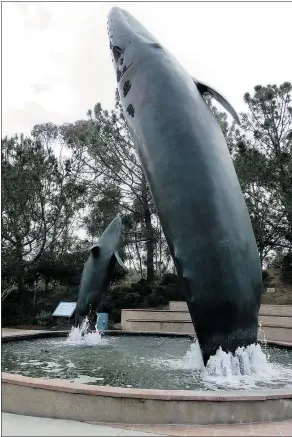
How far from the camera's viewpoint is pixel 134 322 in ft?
61.1

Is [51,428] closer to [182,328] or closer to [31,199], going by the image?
[182,328]

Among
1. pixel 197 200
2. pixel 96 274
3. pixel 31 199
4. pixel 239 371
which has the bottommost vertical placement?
pixel 239 371

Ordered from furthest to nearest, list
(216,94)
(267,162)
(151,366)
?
(267,162) < (151,366) < (216,94)

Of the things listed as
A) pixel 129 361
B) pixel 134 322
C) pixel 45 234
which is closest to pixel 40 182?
pixel 45 234

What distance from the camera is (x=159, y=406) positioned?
5.01 metres

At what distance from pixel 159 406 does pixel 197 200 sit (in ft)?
9.51

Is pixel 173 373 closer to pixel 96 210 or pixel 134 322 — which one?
pixel 134 322

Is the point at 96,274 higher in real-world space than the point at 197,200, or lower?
lower

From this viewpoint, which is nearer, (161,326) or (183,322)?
(183,322)

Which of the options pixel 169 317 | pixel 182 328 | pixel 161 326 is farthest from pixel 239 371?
pixel 169 317

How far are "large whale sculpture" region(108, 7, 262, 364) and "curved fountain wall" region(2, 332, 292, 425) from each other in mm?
1639

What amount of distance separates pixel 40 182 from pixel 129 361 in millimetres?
18864

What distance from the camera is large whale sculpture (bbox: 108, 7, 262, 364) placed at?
21.7 feet

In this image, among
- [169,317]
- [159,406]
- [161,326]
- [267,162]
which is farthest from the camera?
[267,162]
